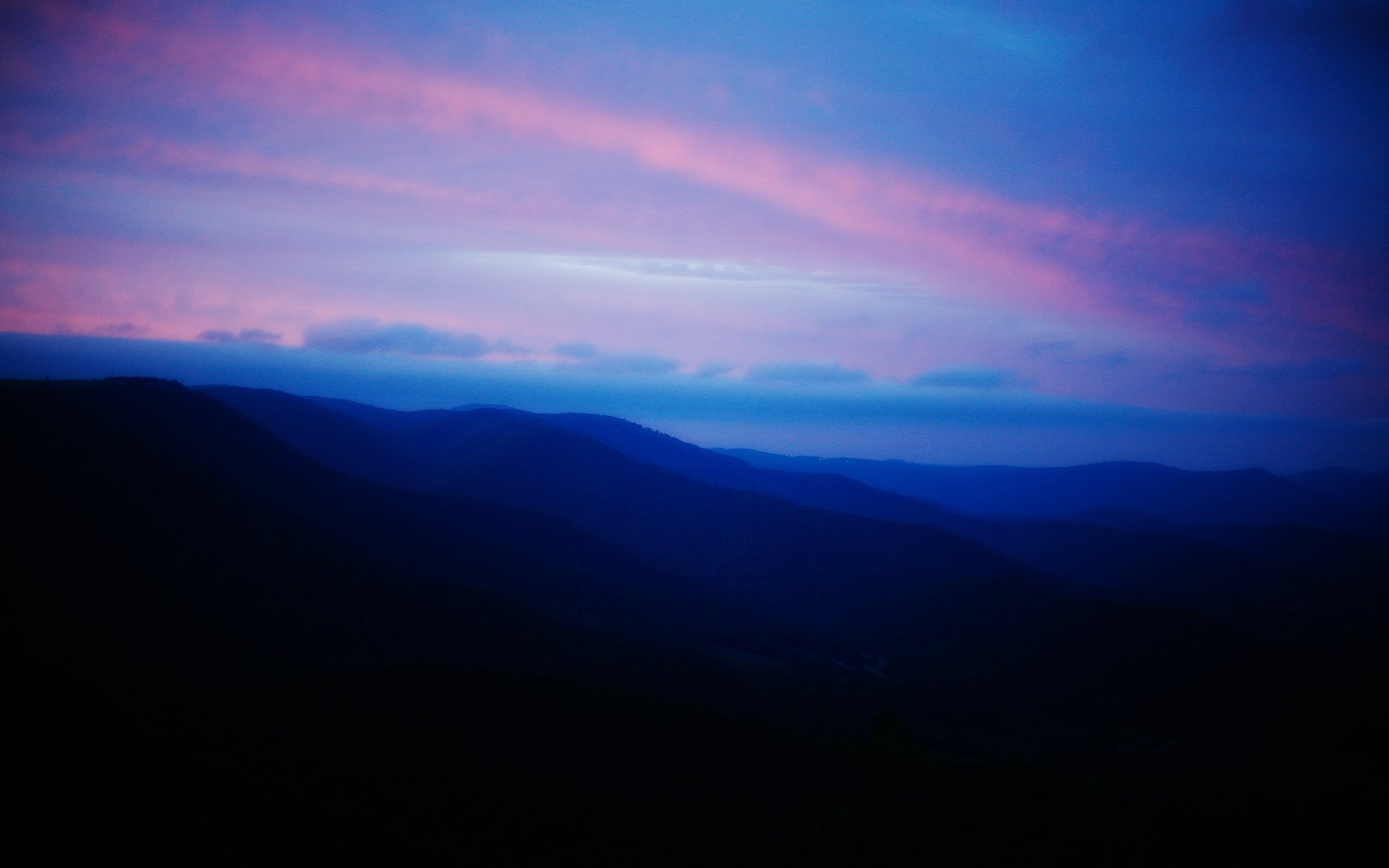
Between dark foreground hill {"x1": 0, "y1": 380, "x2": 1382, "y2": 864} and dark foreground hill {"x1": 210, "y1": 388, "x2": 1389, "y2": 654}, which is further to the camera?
dark foreground hill {"x1": 210, "y1": 388, "x2": 1389, "y2": 654}

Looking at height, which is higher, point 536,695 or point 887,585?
point 536,695

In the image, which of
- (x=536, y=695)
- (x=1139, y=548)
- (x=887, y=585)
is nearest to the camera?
(x=536, y=695)

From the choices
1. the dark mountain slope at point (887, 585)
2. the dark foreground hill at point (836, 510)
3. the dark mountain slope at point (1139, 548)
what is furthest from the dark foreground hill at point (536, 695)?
the dark mountain slope at point (1139, 548)

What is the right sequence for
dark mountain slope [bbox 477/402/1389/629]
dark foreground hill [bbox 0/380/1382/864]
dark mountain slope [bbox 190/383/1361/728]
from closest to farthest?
dark foreground hill [bbox 0/380/1382/864] < dark mountain slope [bbox 190/383/1361/728] < dark mountain slope [bbox 477/402/1389/629]

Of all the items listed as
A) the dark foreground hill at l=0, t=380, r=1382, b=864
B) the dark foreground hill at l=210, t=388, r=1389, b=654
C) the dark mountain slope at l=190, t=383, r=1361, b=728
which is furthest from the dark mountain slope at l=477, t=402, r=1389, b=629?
the dark foreground hill at l=0, t=380, r=1382, b=864

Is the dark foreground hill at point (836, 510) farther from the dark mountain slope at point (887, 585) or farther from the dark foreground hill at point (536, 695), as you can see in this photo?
the dark foreground hill at point (536, 695)

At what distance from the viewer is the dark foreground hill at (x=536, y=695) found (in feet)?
77.6

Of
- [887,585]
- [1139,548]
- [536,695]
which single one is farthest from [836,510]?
[536,695]

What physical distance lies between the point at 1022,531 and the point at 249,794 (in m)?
150

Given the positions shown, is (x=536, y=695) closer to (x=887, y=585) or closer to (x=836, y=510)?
(x=887, y=585)

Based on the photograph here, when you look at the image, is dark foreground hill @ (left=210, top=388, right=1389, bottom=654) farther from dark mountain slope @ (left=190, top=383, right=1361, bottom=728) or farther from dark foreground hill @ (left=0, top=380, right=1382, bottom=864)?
dark foreground hill @ (left=0, top=380, right=1382, bottom=864)

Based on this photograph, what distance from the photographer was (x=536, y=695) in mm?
33719

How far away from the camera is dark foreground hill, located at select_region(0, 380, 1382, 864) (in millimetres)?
23641

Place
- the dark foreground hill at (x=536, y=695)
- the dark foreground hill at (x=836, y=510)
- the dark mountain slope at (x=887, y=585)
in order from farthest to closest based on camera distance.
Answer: the dark foreground hill at (x=836, y=510) < the dark mountain slope at (x=887, y=585) < the dark foreground hill at (x=536, y=695)
